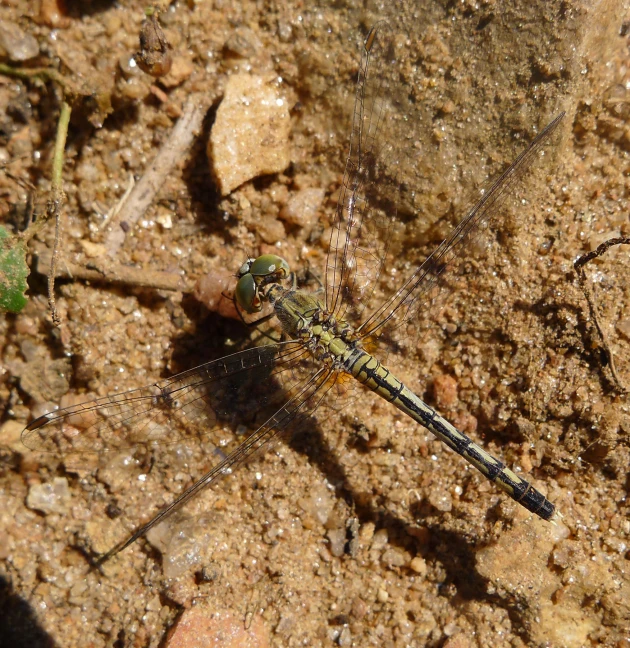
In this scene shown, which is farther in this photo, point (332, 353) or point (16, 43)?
point (16, 43)

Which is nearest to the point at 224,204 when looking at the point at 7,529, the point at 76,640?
the point at 7,529

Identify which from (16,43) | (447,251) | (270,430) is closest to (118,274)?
(270,430)

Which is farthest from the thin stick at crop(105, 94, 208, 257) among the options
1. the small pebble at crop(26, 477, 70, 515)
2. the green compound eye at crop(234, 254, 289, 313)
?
the small pebble at crop(26, 477, 70, 515)

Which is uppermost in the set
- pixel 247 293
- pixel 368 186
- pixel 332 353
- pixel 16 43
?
pixel 368 186

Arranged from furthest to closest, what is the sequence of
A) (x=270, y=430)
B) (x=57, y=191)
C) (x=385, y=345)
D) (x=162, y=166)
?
1. (x=162, y=166)
2. (x=385, y=345)
3. (x=57, y=191)
4. (x=270, y=430)

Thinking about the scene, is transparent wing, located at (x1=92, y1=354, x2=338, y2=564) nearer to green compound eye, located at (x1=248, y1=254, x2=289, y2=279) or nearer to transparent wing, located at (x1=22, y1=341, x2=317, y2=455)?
transparent wing, located at (x1=22, y1=341, x2=317, y2=455)

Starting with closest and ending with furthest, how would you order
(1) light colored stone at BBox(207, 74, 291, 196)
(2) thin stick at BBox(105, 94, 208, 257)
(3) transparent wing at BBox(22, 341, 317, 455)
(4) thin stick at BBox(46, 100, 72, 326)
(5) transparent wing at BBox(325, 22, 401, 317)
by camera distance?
(3) transparent wing at BBox(22, 341, 317, 455) < (4) thin stick at BBox(46, 100, 72, 326) < (5) transparent wing at BBox(325, 22, 401, 317) < (1) light colored stone at BBox(207, 74, 291, 196) < (2) thin stick at BBox(105, 94, 208, 257)

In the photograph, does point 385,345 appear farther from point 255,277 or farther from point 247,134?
point 247,134

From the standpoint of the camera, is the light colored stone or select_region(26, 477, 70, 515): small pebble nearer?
select_region(26, 477, 70, 515): small pebble
